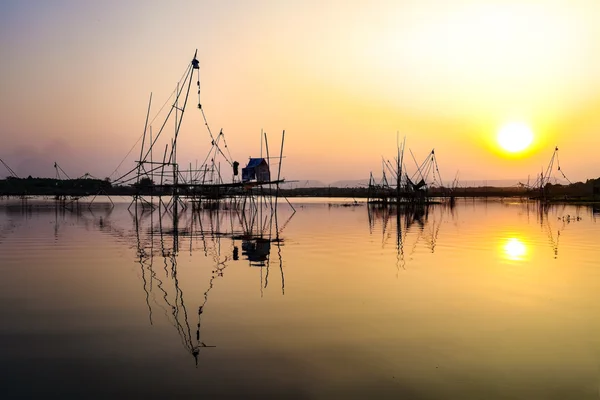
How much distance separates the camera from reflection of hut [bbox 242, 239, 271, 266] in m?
14.0

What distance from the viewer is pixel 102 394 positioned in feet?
15.9

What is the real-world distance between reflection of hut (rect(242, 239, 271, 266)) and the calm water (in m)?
0.23

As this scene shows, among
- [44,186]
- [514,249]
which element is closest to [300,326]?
[514,249]

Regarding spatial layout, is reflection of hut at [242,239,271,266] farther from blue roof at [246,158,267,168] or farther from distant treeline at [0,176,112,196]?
distant treeline at [0,176,112,196]

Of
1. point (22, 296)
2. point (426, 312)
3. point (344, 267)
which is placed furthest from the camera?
point (344, 267)

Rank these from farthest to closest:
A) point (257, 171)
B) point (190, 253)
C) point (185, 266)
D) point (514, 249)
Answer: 1. point (257, 171)
2. point (514, 249)
3. point (190, 253)
4. point (185, 266)

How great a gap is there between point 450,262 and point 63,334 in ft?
32.9

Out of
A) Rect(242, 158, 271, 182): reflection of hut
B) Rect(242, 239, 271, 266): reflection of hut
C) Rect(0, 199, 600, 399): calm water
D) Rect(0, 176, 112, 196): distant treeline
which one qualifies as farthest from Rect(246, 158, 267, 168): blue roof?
Rect(0, 176, 112, 196): distant treeline

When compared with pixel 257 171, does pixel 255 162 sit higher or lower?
higher

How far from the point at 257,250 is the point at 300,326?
923 cm

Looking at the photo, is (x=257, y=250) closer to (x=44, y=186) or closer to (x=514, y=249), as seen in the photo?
(x=514, y=249)

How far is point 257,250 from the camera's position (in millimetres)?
16375

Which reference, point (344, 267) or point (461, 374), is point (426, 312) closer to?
point (461, 374)

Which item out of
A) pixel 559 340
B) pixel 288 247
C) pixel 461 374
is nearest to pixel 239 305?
pixel 461 374
